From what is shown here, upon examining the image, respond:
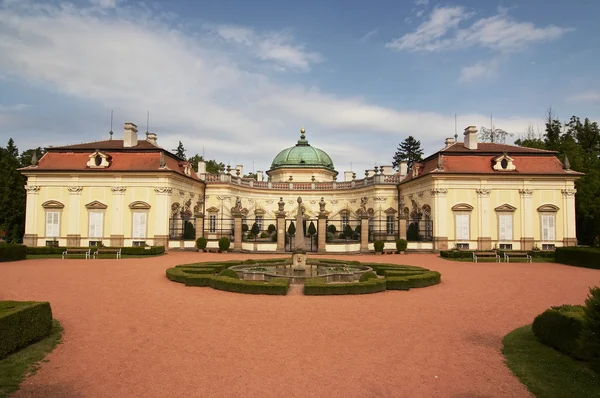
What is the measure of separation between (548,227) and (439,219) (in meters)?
9.18

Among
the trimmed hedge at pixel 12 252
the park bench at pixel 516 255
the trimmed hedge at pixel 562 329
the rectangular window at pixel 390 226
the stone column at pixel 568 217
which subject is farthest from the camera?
Result: the rectangular window at pixel 390 226

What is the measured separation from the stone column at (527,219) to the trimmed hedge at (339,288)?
23.3 metres

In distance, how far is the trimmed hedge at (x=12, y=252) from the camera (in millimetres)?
24953

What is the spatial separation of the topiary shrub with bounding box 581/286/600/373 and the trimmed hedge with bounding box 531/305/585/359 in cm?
149

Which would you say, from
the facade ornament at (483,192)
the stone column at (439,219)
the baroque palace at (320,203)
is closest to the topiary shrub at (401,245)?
the baroque palace at (320,203)

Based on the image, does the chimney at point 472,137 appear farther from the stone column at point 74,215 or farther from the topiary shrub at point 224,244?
the stone column at point 74,215

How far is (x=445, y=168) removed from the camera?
34188mm

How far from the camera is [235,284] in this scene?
1551 centimetres

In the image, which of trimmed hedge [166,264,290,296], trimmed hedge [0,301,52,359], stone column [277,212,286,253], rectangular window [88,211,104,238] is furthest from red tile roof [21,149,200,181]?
trimmed hedge [0,301,52,359]

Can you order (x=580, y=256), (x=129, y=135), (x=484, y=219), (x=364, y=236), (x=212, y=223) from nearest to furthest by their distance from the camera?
(x=580, y=256) < (x=364, y=236) < (x=484, y=219) < (x=129, y=135) < (x=212, y=223)

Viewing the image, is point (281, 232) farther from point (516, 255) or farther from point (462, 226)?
point (516, 255)

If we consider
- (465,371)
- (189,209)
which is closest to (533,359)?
(465,371)

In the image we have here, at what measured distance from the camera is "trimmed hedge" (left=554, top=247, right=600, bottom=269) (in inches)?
931

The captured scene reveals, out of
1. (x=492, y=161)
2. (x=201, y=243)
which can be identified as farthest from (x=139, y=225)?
(x=492, y=161)
